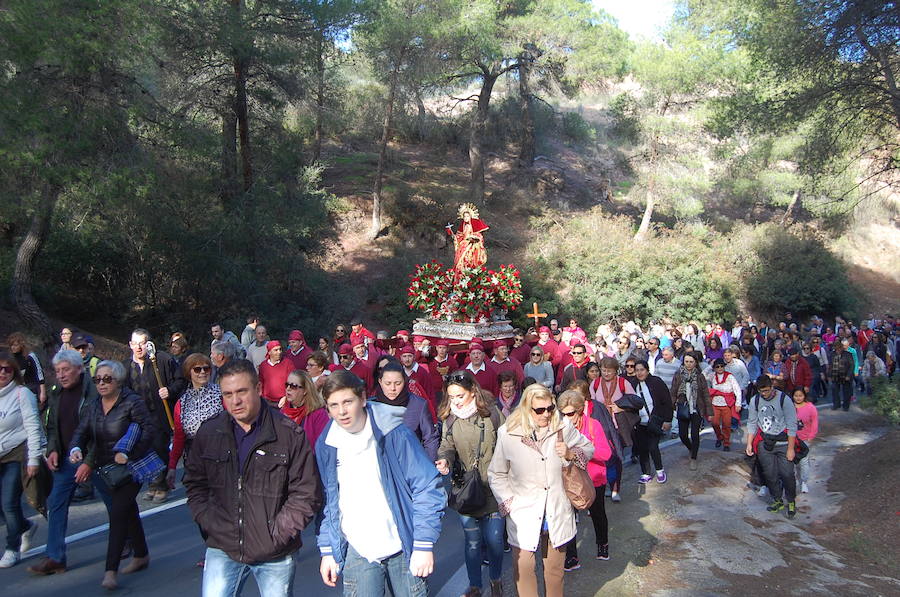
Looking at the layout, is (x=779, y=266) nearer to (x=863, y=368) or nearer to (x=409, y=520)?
(x=863, y=368)

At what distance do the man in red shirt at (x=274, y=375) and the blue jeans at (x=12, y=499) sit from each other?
3257 millimetres

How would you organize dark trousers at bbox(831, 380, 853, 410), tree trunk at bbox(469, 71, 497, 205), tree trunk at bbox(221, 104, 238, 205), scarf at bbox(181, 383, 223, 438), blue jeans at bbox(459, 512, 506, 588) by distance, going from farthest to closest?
1. tree trunk at bbox(469, 71, 497, 205)
2. tree trunk at bbox(221, 104, 238, 205)
3. dark trousers at bbox(831, 380, 853, 410)
4. scarf at bbox(181, 383, 223, 438)
5. blue jeans at bbox(459, 512, 506, 588)

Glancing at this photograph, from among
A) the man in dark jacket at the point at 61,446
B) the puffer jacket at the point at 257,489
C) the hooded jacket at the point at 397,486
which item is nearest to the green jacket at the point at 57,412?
the man in dark jacket at the point at 61,446

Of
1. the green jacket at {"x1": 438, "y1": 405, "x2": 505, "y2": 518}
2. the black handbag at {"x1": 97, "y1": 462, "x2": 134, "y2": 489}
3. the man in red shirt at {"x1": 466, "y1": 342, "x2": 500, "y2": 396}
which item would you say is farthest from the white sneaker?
the man in red shirt at {"x1": 466, "y1": 342, "x2": 500, "y2": 396}

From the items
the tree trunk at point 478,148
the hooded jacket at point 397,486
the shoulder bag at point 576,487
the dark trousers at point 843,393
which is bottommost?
the dark trousers at point 843,393

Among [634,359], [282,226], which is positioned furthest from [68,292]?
[634,359]

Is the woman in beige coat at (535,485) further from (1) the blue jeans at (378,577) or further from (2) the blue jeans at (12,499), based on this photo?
(2) the blue jeans at (12,499)

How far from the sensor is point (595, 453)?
552 cm

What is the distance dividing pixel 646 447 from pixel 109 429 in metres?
Result: 5.96

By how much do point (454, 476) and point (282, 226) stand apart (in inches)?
552

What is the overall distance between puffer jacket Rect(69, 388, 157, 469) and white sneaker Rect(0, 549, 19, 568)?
1414 mm

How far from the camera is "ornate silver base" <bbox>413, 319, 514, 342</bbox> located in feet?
47.0

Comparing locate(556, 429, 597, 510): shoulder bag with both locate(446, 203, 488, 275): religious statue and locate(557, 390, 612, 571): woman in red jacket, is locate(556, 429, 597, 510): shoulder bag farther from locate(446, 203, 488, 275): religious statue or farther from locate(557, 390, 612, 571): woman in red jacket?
locate(446, 203, 488, 275): religious statue

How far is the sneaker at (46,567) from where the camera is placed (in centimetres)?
549
